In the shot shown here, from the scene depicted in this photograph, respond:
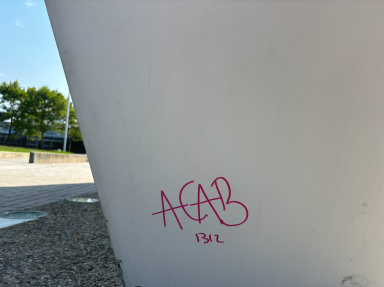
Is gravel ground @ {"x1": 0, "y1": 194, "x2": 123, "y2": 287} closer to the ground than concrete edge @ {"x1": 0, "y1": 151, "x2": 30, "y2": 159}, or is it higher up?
closer to the ground

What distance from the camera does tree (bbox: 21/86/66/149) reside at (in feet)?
96.4

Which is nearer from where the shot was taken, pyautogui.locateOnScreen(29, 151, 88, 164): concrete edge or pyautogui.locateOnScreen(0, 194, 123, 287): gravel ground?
pyautogui.locateOnScreen(0, 194, 123, 287): gravel ground

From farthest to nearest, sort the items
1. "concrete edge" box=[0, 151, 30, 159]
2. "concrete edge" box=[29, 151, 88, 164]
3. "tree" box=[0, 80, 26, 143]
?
"tree" box=[0, 80, 26, 143] < "concrete edge" box=[0, 151, 30, 159] < "concrete edge" box=[29, 151, 88, 164]

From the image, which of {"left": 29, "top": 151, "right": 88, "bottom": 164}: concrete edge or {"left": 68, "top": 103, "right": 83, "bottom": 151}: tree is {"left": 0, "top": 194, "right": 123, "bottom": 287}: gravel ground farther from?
{"left": 68, "top": 103, "right": 83, "bottom": 151}: tree

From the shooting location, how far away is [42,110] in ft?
97.8

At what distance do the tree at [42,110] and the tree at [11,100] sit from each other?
2.02 ft

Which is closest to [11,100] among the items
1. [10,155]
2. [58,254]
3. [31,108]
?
[31,108]

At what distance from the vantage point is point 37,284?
2.67 m

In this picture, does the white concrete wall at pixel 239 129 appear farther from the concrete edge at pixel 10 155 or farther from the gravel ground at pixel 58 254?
the concrete edge at pixel 10 155

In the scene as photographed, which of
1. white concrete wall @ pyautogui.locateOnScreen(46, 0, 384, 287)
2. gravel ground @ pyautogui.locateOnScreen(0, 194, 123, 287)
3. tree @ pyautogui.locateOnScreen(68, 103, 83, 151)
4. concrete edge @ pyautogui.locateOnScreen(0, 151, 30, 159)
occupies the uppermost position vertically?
tree @ pyautogui.locateOnScreen(68, 103, 83, 151)

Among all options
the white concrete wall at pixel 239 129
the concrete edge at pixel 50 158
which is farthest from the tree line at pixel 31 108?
the white concrete wall at pixel 239 129

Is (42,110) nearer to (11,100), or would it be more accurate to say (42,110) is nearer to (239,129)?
(11,100)

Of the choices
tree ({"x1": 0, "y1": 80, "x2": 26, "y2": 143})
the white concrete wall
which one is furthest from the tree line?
the white concrete wall

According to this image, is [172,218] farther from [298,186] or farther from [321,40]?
[321,40]
